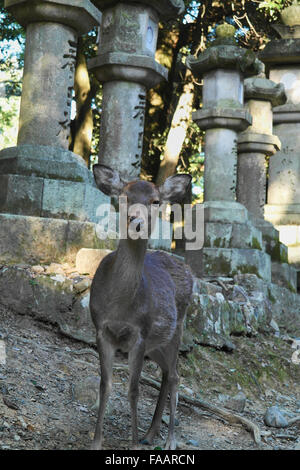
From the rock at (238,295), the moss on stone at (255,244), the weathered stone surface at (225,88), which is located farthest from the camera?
the weathered stone surface at (225,88)

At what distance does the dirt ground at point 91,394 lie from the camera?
3.82 m

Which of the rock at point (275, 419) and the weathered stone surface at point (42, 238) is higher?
the weathered stone surface at point (42, 238)

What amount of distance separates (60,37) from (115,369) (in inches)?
146

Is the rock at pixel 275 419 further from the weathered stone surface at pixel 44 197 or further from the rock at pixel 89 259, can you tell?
the weathered stone surface at pixel 44 197

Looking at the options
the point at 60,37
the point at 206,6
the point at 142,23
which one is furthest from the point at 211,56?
the point at 206,6

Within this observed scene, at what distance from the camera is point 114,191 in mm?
3707

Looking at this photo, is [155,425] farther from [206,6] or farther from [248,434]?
[206,6]

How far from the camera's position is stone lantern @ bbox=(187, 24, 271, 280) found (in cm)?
947

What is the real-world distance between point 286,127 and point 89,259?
820 centimetres

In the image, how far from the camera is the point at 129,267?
11.9 feet

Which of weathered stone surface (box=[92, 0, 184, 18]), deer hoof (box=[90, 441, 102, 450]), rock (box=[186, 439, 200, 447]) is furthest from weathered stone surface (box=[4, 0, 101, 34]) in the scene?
deer hoof (box=[90, 441, 102, 450])

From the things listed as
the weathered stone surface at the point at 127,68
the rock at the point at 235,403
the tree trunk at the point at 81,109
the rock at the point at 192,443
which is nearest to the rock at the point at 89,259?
the rock at the point at 235,403

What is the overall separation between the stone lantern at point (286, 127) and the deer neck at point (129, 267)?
907cm

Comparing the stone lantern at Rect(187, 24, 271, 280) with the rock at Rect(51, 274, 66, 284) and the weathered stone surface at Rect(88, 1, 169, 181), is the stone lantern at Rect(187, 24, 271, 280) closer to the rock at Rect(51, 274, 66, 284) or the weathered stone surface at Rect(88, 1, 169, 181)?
the weathered stone surface at Rect(88, 1, 169, 181)
